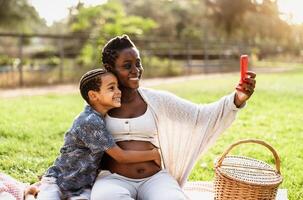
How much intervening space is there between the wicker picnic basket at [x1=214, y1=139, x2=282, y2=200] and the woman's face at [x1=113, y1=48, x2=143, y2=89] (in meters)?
0.85

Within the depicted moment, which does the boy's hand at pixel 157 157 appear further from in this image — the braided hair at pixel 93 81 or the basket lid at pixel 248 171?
the braided hair at pixel 93 81

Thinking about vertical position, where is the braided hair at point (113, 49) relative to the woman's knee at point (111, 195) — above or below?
above

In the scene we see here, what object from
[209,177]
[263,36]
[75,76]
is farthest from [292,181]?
[263,36]

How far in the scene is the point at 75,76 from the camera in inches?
647

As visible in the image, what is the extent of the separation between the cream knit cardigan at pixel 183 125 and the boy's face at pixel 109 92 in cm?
30

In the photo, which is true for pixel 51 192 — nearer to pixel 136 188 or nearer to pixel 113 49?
pixel 136 188

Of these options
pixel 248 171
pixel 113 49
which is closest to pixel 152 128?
pixel 113 49

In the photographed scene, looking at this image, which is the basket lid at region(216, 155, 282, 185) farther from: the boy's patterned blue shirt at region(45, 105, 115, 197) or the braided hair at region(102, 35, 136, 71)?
the braided hair at region(102, 35, 136, 71)

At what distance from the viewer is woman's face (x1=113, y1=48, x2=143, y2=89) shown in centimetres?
351

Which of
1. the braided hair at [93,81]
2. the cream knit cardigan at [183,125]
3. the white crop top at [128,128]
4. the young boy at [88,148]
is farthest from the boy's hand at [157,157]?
the braided hair at [93,81]

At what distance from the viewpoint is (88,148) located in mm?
3529

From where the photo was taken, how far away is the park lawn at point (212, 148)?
5457mm

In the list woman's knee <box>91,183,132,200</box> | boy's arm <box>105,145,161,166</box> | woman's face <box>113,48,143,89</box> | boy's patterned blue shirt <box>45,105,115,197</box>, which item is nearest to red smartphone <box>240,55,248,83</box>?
woman's face <box>113,48,143,89</box>

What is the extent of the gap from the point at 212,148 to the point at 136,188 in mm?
3316
